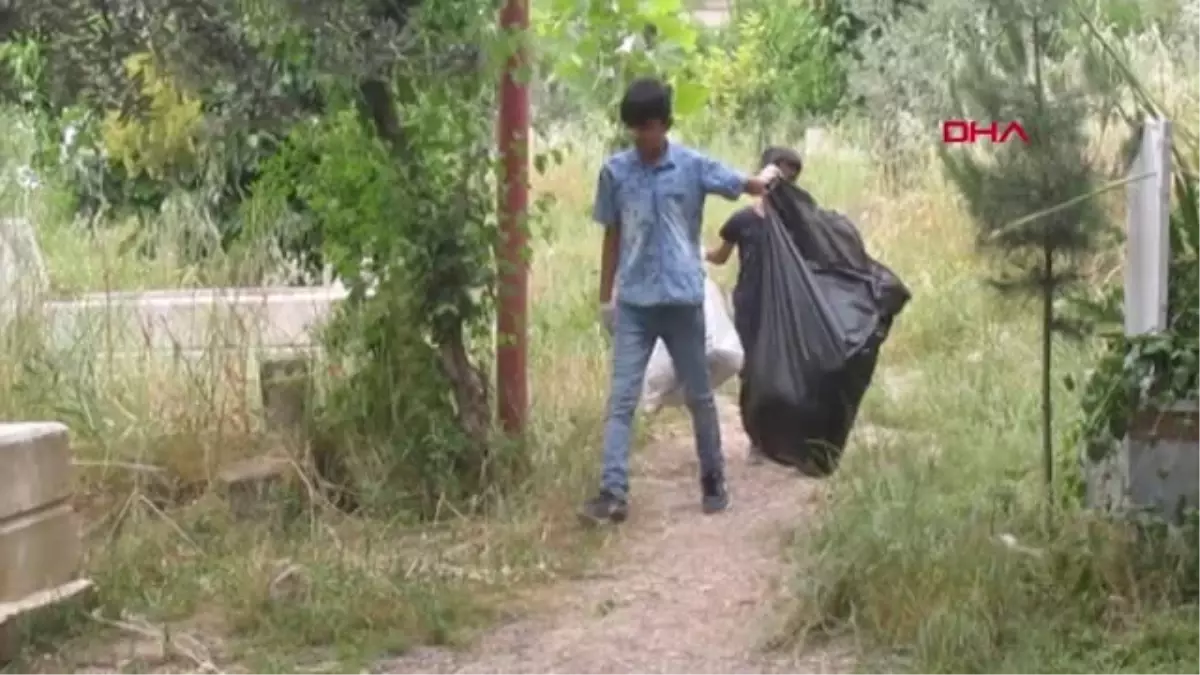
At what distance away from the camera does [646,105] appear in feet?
20.4

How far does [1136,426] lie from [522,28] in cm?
259

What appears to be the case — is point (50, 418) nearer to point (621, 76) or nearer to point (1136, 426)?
point (621, 76)

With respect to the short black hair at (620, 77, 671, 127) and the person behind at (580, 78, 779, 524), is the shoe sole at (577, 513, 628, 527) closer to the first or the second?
the person behind at (580, 78, 779, 524)

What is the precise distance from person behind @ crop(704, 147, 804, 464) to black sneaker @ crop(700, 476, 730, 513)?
0.95ft

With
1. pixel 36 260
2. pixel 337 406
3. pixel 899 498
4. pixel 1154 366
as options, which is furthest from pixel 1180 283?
pixel 36 260

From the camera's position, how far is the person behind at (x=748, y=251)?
6621mm

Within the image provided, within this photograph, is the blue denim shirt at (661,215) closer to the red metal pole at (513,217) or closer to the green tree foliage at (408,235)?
the red metal pole at (513,217)

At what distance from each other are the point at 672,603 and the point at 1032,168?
1714 mm

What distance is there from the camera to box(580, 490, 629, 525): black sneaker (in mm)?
6344

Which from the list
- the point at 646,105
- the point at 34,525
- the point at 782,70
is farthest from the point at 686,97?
the point at 782,70

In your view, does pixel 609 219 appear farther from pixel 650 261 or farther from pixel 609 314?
pixel 609 314

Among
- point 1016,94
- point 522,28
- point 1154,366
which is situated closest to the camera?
point 1154,366

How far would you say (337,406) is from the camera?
21.8ft

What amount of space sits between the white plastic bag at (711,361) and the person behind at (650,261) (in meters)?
0.71
